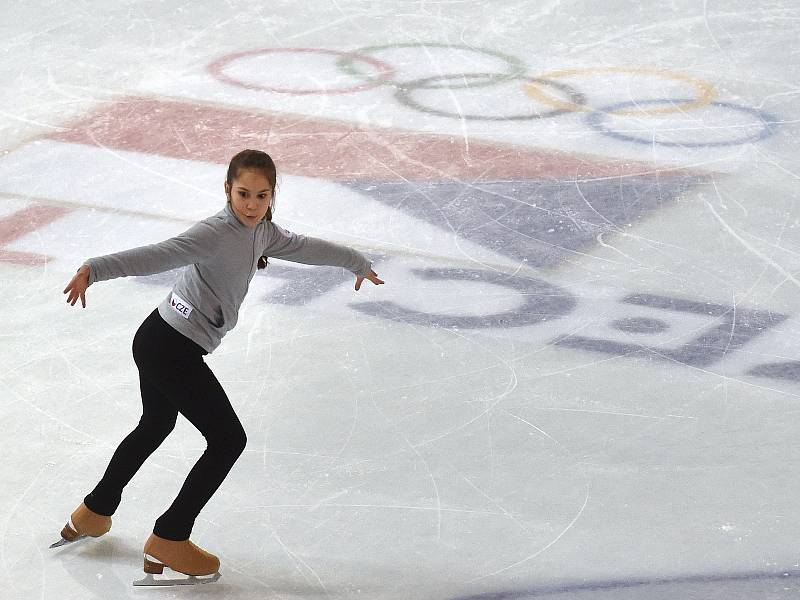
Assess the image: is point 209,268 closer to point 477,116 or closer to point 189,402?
point 189,402

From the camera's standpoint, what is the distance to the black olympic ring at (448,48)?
796 cm

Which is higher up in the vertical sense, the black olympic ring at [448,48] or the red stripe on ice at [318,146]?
the black olympic ring at [448,48]

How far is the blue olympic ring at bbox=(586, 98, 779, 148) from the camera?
22.4 feet

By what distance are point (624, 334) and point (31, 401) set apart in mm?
2261

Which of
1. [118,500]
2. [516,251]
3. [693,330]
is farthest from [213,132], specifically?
[118,500]

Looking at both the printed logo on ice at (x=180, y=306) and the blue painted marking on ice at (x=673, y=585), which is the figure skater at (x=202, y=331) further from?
the blue painted marking on ice at (x=673, y=585)

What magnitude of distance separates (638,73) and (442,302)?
3.53 metres

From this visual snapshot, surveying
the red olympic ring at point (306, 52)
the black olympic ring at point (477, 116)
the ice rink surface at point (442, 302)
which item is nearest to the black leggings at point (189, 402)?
the ice rink surface at point (442, 302)

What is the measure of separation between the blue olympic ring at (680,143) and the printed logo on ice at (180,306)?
417 cm

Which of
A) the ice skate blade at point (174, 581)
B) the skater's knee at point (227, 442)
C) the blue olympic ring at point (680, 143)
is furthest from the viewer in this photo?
the blue olympic ring at point (680, 143)

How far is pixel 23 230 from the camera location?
5.90 metres

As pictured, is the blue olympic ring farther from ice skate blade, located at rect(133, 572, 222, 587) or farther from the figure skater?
ice skate blade, located at rect(133, 572, 222, 587)

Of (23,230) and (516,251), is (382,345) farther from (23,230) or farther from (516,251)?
(23,230)

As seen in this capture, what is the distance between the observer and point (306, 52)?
340 inches
